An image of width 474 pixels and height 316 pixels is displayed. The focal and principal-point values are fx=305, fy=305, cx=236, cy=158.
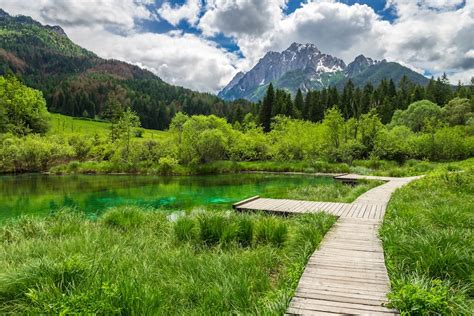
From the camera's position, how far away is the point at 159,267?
5594mm

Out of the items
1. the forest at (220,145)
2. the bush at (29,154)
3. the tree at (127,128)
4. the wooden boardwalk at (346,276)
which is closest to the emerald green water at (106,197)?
the wooden boardwalk at (346,276)

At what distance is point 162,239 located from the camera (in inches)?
299

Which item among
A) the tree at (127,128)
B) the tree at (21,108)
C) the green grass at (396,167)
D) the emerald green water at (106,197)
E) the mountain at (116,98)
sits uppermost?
the mountain at (116,98)

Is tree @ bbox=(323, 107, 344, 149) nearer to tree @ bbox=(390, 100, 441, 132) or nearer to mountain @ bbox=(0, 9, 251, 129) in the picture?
tree @ bbox=(390, 100, 441, 132)

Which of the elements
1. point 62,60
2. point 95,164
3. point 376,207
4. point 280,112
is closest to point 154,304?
point 376,207

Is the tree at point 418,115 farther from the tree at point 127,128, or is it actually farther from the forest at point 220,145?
the tree at point 127,128

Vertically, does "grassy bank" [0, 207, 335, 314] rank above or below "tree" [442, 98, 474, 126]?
below

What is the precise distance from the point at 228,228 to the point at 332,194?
10.3m

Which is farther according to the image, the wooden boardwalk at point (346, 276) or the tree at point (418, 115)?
the tree at point (418, 115)

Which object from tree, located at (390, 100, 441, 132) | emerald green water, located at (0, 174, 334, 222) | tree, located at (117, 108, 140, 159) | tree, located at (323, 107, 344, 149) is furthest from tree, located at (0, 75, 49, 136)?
tree, located at (390, 100, 441, 132)

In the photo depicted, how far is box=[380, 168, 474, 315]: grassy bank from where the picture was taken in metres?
3.56

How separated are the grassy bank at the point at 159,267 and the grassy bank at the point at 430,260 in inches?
54.7

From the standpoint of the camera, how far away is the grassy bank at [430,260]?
356 centimetres

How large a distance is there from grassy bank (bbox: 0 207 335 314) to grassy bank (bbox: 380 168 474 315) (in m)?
1.39
